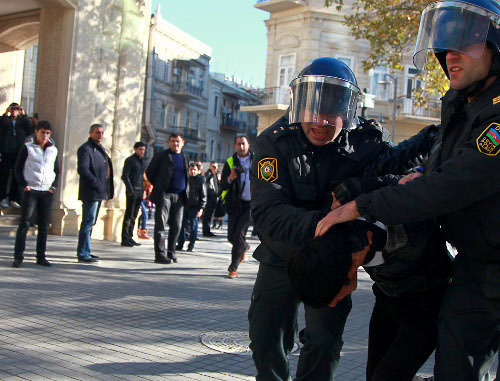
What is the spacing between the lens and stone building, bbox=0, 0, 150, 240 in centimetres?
1157

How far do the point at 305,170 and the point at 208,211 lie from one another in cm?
1305

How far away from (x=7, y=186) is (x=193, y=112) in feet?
143

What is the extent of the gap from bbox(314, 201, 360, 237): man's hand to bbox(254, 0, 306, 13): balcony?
29414 mm

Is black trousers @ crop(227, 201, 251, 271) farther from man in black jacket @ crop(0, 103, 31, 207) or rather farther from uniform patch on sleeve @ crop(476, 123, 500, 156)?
uniform patch on sleeve @ crop(476, 123, 500, 156)

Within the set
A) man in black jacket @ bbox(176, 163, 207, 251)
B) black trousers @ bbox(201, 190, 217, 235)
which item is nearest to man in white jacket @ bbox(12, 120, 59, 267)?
man in black jacket @ bbox(176, 163, 207, 251)

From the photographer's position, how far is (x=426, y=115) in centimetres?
3166

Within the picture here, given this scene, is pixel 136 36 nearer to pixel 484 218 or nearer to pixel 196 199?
pixel 196 199

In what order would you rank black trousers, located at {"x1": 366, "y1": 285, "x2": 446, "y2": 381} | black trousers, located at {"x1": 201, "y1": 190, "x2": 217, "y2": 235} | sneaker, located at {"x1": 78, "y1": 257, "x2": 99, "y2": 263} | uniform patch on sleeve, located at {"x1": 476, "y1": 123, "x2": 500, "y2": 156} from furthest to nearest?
black trousers, located at {"x1": 201, "y1": 190, "x2": 217, "y2": 235} → sneaker, located at {"x1": 78, "y1": 257, "x2": 99, "y2": 263} → black trousers, located at {"x1": 366, "y1": 285, "x2": 446, "y2": 381} → uniform patch on sleeve, located at {"x1": 476, "y1": 123, "x2": 500, "y2": 156}

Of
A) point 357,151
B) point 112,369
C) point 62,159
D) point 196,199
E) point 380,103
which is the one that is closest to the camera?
point 357,151

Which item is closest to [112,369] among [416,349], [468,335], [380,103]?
[416,349]

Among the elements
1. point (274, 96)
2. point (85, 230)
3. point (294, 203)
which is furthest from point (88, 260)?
point (274, 96)

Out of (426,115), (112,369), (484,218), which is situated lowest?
(112,369)

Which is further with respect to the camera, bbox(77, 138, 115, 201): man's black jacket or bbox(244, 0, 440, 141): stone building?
bbox(244, 0, 440, 141): stone building

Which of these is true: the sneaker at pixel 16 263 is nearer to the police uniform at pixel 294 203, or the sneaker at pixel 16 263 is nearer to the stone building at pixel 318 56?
the police uniform at pixel 294 203
